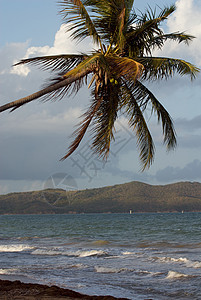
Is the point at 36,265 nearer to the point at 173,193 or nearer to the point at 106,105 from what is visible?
the point at 106,105

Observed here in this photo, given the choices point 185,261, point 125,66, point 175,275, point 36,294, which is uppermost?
point 125,66

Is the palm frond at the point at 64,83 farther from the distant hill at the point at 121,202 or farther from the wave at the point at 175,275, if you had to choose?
the distant hill at the point at 121,202

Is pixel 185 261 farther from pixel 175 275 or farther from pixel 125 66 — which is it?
pixel 125 66

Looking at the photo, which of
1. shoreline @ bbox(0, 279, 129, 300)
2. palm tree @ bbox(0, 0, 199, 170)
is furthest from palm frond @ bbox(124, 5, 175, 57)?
shoreline @ bbox(0, 279, 129, 300)

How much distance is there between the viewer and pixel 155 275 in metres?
12.2

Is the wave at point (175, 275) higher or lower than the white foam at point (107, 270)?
lower

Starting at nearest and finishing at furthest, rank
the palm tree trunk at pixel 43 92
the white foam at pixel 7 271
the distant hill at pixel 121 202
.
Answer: the palm tree trunk at pixel 43 92
the white foam at pixel 7 271
the distant hill at pixel 121 202

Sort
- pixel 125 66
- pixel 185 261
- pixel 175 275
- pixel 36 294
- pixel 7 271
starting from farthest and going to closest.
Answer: pixel 185 261, pixel 7 271, pixel 175 275, pixel 125 66, pixel 36 294

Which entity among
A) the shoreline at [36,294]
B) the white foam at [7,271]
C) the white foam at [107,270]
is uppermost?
the shoreline at [36,294]

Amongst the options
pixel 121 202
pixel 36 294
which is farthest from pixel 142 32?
pixel 121 202

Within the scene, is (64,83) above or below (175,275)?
above

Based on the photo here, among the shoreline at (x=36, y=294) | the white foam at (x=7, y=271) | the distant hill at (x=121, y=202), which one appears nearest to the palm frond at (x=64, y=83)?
the shoreline at (x=36, y=294)

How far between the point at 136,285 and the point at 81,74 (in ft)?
19.7

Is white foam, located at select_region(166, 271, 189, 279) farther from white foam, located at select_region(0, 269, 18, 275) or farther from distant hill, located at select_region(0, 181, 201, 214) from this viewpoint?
distant hill, located at select_region(0, 181, 201, 214)
